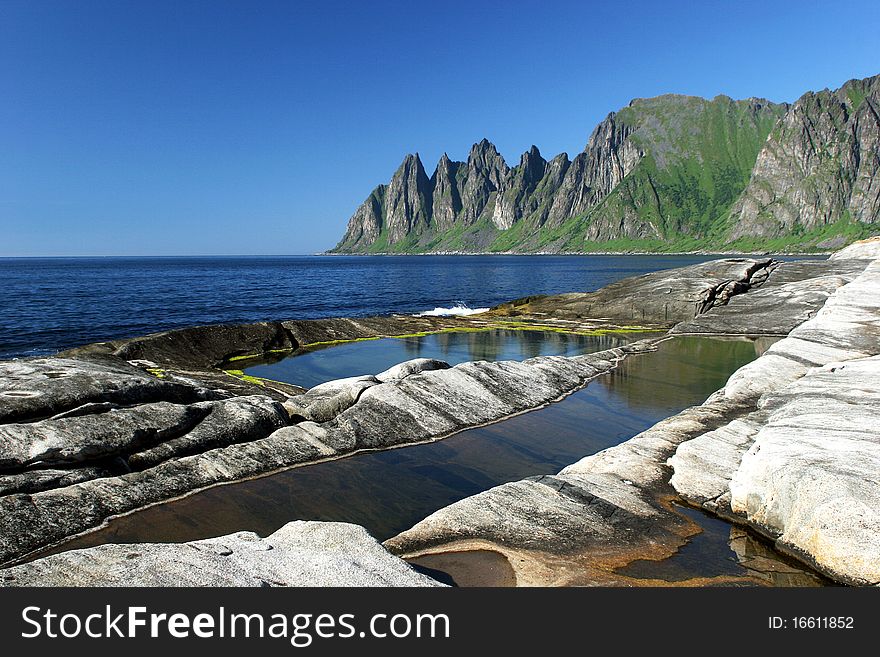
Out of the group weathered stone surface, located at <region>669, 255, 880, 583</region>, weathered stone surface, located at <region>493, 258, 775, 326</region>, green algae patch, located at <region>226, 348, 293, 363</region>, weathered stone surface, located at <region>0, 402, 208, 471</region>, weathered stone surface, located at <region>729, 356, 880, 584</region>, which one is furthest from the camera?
weathered stone surface, located at <region>493, 258, 775, 326</region>

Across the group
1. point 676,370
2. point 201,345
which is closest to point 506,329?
point 676,370

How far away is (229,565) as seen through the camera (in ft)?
32.5

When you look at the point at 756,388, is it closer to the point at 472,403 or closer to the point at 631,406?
the point at 631,406

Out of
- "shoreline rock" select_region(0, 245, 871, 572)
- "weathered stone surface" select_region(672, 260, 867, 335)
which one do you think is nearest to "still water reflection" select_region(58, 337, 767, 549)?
"shoreline rock" select_region(0, 245, 871, 572)

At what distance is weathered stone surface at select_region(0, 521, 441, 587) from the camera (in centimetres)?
919

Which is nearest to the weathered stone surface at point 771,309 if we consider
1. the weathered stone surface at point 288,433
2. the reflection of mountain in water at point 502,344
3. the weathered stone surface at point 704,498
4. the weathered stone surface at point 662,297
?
the weathered stone surface at point 662,297

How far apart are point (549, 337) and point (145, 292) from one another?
96263 millimetres

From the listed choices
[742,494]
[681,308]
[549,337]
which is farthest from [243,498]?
[681,308]

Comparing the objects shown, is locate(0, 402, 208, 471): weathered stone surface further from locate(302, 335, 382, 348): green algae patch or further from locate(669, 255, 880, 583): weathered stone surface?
locate(302, 335, 382, 348): green algae patch

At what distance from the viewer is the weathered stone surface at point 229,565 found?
9188 mm

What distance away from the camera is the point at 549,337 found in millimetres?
56656

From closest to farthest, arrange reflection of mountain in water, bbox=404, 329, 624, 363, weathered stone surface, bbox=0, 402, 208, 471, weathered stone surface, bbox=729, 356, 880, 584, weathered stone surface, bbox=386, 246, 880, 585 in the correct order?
weathered stone surface, bbox=729, 356, 880, 584 → weathered stone surface, bbox=386, 246, 880, 585 → weathered stone surface, bbox=0, 402, 208, 471 → reflection of mountain in water, bbox=404, 329, 624, 363

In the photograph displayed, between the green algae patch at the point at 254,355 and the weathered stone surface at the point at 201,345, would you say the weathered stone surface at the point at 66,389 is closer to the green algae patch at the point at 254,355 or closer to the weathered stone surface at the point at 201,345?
the weathered stone surface at the point at 201,345
